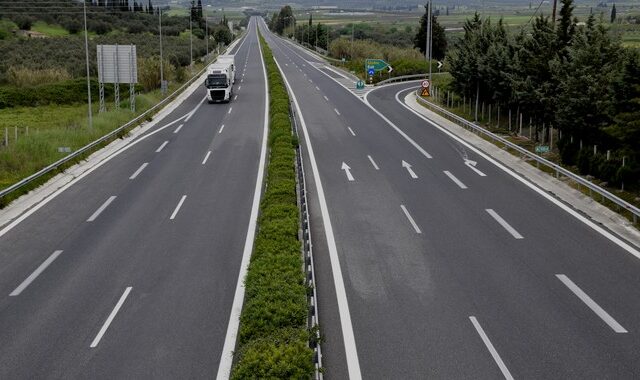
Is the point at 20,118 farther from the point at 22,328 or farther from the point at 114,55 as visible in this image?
the point at 22,328

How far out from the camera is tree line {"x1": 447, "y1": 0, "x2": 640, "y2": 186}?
2364cm

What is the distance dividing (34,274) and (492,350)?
11.3m

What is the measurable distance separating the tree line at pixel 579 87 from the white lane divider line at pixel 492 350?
12009 mm

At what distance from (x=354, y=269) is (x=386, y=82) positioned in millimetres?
57322

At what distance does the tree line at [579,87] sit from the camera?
77.6ft

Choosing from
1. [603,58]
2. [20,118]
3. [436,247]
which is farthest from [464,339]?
[20,118]

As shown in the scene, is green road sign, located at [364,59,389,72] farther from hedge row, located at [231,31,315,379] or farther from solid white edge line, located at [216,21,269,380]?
hedge row, located at [231,31,315,379]

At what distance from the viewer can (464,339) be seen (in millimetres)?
12906

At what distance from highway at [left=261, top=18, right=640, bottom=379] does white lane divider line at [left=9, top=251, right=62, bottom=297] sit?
7093 millimetres

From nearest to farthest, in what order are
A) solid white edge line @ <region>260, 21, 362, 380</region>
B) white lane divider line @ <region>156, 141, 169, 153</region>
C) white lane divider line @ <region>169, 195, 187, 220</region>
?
solid white edge line @ <region>260, 21, 362, 380</region> < white lane divider line @ <region>169, 195, 187, 220</region> < white lane divider line @ <region>156, 141, 169, 153</region>

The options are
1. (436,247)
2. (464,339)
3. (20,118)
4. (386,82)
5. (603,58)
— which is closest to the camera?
(464,339)

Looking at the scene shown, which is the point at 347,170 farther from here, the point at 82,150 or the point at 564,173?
the point at 82,150

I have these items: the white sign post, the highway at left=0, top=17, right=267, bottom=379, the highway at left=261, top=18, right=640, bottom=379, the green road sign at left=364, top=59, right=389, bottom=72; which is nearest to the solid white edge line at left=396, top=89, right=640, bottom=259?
the highway at left=261, top=18, right=640, bottom=379

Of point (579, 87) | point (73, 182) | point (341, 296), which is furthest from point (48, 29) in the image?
point (341, 296)
